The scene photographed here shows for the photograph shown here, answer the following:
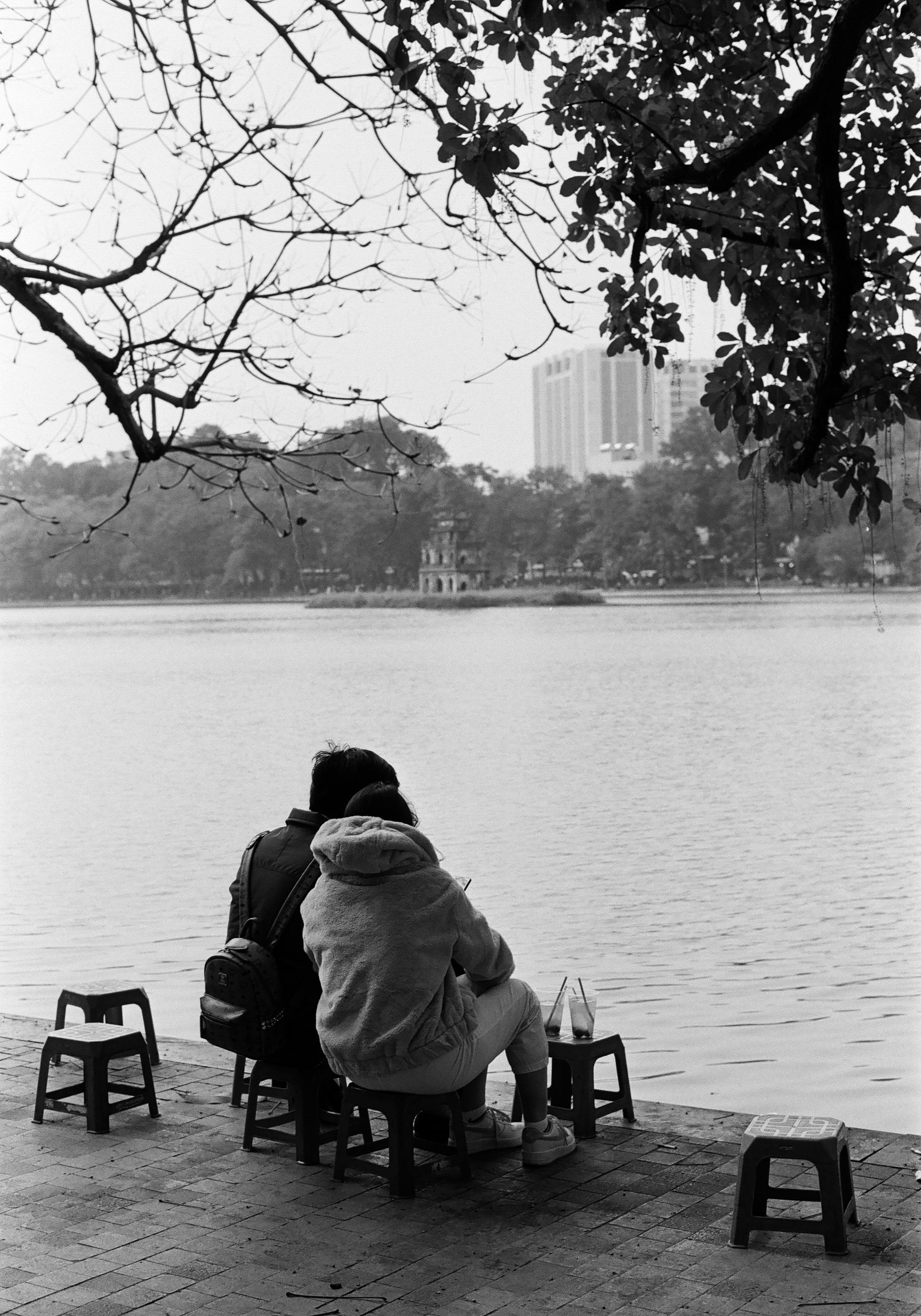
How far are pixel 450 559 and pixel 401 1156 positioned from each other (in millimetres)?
81013

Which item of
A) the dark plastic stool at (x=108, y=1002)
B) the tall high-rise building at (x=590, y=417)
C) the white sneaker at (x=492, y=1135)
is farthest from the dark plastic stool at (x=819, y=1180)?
the tall high-rise building at (x=590, y=417)

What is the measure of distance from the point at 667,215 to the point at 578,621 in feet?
238

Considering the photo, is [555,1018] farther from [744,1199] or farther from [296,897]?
[744,1199]

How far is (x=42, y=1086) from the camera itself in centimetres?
440

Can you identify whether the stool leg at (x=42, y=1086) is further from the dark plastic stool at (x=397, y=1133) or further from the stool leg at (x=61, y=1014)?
the dark plastic stool at (x=397, y=1133)

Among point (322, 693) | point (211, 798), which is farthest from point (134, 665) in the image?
point (211, 798)

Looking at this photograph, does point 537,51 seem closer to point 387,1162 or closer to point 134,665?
point 387,1162

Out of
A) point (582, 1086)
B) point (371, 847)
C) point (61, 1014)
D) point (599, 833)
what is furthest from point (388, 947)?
point (599, 833)

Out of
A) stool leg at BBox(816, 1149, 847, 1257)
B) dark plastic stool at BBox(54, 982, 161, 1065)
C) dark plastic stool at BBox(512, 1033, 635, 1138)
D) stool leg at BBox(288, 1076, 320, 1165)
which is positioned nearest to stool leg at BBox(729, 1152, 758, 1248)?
stool leg at BBox(816, 1149, 847, 1257)

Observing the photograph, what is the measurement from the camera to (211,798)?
59.6 feet

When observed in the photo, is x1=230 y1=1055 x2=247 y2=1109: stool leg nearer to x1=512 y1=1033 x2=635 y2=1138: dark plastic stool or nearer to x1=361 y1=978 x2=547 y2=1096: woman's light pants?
x1=512 y1=1033 x2=635 y2=1138: dark plastic stool

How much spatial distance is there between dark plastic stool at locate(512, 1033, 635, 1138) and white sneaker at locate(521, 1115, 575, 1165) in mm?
110

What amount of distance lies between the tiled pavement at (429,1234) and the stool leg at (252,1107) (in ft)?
0.12

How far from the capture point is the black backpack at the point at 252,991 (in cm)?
389
